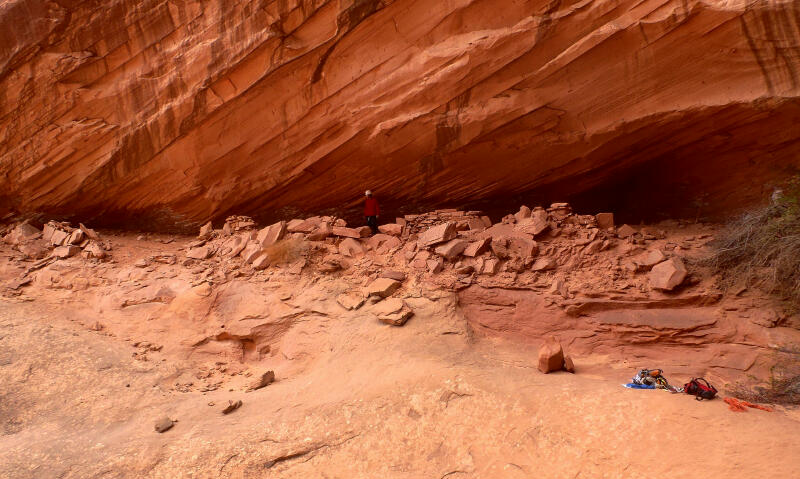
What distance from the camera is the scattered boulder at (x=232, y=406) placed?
412 cm

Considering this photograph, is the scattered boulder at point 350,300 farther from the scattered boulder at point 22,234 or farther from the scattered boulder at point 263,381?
the scattered boulder at point 22,234

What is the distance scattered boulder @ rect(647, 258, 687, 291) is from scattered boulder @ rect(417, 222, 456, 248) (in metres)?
2.20

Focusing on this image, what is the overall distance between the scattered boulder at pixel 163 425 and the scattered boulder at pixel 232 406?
394 mm

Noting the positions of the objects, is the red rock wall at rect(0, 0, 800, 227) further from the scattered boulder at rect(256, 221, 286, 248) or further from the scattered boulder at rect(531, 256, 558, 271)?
the scattered boulder at rect(531, 256, 558, 271)

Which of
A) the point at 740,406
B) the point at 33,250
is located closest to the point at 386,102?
the point at 740,406

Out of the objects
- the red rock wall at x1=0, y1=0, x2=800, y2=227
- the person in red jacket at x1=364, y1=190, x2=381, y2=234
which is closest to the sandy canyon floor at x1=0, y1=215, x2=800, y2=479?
the person in red jacket at x1=364, y1=190, x2=381, y2=234

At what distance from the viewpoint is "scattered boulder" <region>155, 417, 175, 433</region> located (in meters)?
3.88

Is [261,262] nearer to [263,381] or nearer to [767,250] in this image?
[263,381]

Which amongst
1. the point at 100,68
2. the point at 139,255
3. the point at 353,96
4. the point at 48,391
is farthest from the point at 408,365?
the point at 100,68

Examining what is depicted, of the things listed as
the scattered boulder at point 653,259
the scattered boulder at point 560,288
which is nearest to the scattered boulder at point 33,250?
the scattered boulder at point 560,288

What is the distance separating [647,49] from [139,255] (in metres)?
7.24

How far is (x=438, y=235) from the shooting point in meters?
6.15

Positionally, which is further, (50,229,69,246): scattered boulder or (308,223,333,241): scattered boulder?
(50,229,69,246): scattered boulder

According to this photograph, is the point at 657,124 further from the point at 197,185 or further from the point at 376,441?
the point at 197,185
